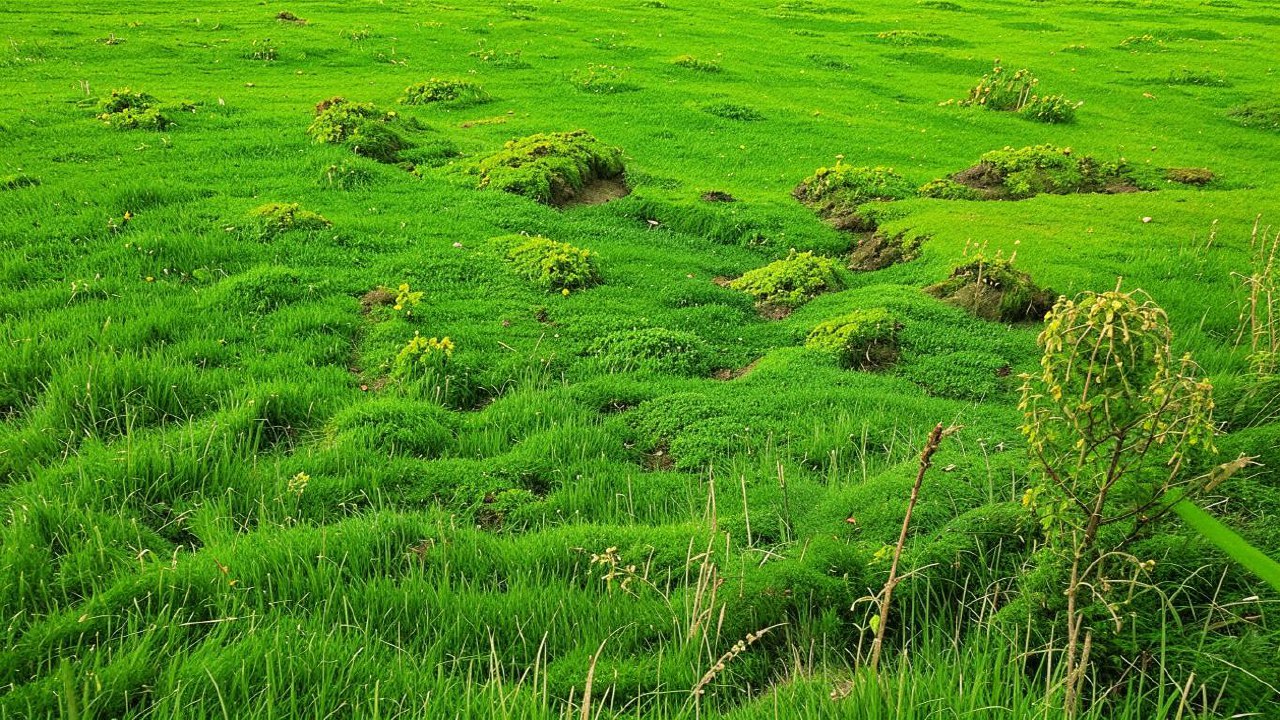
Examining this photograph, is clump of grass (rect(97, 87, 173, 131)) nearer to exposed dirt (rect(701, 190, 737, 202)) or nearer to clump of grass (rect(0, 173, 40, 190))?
clump of grass (rect(0, 173, 40, 190))

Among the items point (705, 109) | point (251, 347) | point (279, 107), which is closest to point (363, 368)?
point (251, 347)

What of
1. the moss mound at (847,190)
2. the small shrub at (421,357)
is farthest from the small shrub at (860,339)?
the moss mound at (847,190)

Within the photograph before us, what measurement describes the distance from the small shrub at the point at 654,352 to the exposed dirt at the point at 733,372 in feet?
0.45

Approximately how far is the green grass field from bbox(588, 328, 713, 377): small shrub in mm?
56

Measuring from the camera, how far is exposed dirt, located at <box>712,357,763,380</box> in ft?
32.0

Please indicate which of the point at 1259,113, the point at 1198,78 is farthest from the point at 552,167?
the point at 1198,78

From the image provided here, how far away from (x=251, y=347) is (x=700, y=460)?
17.1 ft

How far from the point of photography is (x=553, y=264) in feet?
37.4

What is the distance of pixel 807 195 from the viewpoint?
1619cm

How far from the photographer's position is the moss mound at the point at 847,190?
15.5 m

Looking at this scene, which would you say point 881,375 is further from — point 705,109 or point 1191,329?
point 705,109

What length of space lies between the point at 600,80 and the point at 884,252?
43.1ft

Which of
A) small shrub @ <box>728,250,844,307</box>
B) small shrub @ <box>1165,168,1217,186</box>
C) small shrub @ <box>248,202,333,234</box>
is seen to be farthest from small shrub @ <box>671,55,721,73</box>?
small shrub @ <box>248,202,333,234</box>

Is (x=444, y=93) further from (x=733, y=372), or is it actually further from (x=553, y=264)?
(x=733, y=372)
